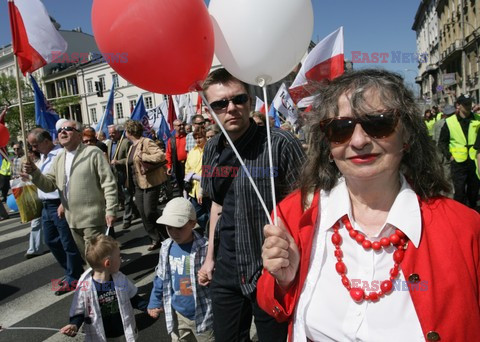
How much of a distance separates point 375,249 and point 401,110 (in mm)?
532

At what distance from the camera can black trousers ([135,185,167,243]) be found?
5.45m

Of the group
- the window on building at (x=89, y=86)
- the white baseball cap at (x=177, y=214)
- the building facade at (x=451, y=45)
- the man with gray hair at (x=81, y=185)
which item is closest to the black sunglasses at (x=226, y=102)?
the white baseball cap at (x=177, y=214)

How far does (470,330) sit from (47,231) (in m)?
4.59

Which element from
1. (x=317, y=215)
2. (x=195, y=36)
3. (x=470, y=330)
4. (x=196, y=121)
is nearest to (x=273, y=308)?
(x=317, y=215)

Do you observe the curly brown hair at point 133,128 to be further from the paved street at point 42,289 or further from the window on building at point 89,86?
the window on building at point 89,86

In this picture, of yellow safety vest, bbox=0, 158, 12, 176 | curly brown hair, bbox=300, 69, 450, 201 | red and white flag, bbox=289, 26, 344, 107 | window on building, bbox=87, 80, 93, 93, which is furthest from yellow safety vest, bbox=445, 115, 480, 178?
window on building, bbox=87, 80, 93, 93

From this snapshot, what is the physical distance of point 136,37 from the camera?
1468mm

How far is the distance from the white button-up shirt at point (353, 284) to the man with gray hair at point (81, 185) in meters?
2.80

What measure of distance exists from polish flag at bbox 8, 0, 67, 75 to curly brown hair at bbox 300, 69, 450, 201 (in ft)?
11.9

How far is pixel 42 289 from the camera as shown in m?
4.59

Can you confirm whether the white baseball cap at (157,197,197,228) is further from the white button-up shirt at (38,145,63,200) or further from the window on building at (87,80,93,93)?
the window on building at (87,80,93,93)

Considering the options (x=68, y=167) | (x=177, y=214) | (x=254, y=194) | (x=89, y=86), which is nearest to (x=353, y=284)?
(x=254, y=194)

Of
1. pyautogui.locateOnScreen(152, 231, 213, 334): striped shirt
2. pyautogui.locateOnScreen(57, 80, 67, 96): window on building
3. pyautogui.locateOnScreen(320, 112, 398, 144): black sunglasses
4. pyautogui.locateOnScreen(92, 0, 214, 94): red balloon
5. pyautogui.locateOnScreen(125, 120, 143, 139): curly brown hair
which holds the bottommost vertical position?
pyautogui.locateOnScreen(152, 231, 213, 334): striped shirt

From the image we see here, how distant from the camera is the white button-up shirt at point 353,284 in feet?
4.14
